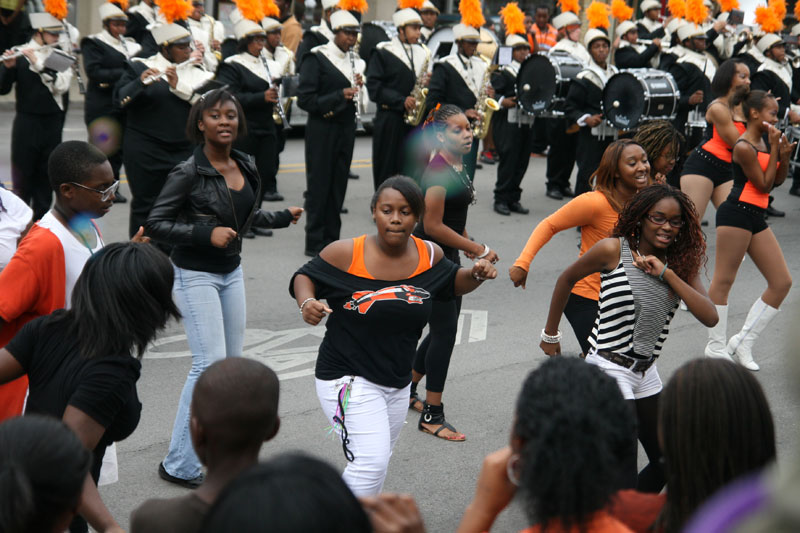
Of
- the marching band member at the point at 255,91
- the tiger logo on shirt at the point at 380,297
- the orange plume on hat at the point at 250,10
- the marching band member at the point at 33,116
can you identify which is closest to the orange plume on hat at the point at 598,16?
the orange plume on hat at the point at 250,10

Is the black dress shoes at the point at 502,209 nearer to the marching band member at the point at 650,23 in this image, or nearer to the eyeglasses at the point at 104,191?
the marching band member at the point at 650,23

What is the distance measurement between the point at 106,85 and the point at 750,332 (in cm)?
699

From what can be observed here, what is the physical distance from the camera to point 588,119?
1127cm

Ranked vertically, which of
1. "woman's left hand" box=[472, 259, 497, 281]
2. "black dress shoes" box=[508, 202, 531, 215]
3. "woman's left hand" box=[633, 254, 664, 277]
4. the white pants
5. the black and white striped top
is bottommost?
"black dress shoes" box=[508, 202, 531, 215]

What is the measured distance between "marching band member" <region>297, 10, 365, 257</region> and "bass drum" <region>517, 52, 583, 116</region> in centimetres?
A: 285

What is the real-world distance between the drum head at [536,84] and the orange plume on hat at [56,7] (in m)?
5.55

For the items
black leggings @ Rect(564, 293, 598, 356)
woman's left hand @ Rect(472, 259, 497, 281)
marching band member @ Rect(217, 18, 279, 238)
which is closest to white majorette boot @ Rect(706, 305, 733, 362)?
black leggings @ Rect(564, 293, 598, 356)

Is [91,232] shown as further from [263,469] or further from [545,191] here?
[545,191]

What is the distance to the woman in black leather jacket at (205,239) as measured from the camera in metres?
4.82

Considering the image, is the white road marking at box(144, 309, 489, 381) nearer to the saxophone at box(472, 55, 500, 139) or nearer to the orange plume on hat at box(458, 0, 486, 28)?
the saxophone at box(472, 55, 500, 139)

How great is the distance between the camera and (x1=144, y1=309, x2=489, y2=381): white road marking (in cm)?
669

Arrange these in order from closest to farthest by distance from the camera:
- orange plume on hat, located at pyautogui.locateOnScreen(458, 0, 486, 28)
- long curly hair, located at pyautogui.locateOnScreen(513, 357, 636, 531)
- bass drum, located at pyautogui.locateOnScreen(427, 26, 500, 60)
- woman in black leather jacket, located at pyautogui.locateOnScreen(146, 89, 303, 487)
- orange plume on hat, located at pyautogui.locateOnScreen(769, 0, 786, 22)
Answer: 1. long curly hair, located at pyautogui.locateOnScreen(513, 357, 636, 531)
2. woman in black leather jacket, located at pyautogui.locateOnScreen(146, 89, 303, 487)
3. orange plume on hat, located at pyautogui.locateOnScreen(458, 0, 486, 28)
4. bass drum, located at pyautogui.locateOnScreen(427, 26, 500, 60)
5. orange plume on hat, located at pyautogui.locateOnScreen(769, 0, 786, 22)

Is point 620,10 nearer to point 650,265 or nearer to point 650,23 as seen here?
point 650,23

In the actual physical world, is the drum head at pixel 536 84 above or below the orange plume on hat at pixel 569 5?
below
